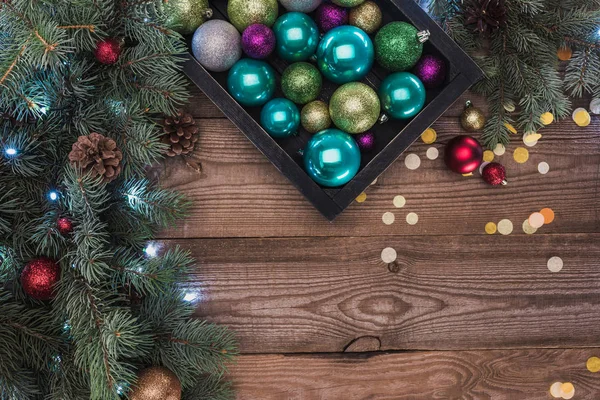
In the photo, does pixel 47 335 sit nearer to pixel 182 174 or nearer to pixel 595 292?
pixel 182 174

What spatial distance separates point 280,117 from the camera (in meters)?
0.92

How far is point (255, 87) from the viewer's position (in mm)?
912

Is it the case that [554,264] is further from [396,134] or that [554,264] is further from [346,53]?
[346,53]

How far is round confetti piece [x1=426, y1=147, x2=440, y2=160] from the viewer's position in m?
1.05

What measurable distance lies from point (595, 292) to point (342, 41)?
0.77 metres

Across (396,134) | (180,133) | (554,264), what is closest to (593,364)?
(554,264)

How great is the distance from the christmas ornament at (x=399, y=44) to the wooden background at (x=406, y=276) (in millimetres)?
194

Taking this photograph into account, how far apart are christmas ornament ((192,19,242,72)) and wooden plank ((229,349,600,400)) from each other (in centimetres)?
61

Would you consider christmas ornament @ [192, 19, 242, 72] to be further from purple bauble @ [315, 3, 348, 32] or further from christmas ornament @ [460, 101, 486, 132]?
christmas ornament @ [460, 101, 486, 132]

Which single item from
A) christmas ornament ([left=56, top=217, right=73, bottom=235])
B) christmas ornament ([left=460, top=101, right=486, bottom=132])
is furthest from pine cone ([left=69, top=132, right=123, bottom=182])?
christmas ornament ([left=460, top=101, right=486, bottom=132])

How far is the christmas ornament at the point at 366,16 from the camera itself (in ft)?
3.05

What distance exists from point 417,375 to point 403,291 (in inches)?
7.3

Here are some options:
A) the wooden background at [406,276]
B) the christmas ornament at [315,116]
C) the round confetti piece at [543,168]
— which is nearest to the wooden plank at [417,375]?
the wooden background at [406,276]

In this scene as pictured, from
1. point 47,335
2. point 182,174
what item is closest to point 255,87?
point 182,174
